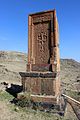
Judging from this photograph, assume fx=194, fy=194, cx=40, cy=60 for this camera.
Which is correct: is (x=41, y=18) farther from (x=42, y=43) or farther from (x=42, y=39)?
(x=42, y=43)

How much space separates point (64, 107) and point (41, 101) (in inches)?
32.1

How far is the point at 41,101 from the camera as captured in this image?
266 inches

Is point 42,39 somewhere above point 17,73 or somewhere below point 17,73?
above

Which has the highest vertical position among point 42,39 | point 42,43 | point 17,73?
point 42,39

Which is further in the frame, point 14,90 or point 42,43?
point 14,90

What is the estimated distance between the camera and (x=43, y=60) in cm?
766

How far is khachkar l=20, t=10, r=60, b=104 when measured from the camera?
7.02 meters

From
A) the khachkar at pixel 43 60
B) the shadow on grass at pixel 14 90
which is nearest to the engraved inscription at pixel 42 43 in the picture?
the khachkar at pixel 43 60

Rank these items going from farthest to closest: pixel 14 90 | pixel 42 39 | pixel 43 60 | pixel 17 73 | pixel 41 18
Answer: pixel 17 73 → pixel 14 90 → pixel 41 18 → pixel 42 39 → pixel 43 60

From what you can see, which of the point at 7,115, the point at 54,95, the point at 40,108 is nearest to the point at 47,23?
the point at 54,95

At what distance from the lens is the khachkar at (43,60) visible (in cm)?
702

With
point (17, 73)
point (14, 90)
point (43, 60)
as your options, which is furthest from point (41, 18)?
point (17, 73)

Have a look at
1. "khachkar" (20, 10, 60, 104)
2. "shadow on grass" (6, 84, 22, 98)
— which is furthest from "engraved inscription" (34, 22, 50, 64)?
"shadow on grass" (6, 84, 22, 98)

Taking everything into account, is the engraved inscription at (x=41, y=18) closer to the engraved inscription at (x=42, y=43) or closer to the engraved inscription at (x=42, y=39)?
the engraved inscription at (x=42, y=43)
